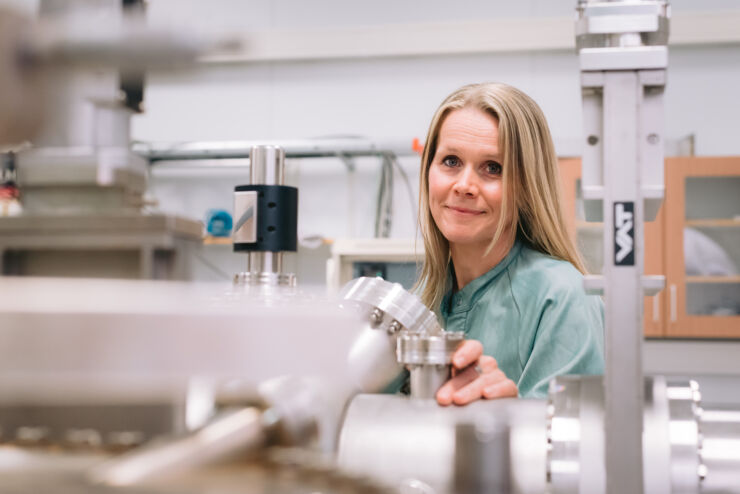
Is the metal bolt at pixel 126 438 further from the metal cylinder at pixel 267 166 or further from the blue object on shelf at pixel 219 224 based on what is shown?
the blue object on shelf at pixel 219 224

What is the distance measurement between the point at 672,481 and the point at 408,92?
3.29 meters

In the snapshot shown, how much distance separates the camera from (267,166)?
1.90ft

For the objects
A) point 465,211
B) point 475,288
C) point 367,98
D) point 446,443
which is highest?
point 367,98

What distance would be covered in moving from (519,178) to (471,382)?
0.65 meters

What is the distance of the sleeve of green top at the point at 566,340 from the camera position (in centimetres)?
97

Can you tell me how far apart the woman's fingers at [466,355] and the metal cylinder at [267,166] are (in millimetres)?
205

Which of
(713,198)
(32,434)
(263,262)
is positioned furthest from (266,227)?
(713,198)

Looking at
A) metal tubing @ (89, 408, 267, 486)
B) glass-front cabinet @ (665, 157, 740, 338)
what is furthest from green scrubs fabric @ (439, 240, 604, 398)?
glass-front cabinet @ (665, 157, 740, 338)

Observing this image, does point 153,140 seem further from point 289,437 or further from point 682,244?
point 289,437

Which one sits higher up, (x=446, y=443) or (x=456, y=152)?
(x=456, y=152)

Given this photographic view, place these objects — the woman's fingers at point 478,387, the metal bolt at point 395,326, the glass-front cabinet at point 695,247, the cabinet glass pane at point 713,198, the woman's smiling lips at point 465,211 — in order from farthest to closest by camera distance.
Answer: the cabinet glass pane at point 713,198 → the glass-front cabinet at point 695,247 → the woman's smiling lips at point 465,211 → the metal bolt at point 395,326 → the woman's fingers at point 478,387

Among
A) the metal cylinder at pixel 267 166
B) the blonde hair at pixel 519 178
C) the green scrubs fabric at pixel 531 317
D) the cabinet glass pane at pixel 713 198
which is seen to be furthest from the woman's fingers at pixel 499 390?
the cabinet glass pane at pixel 713 198

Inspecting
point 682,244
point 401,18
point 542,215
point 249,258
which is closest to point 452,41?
point 401,18

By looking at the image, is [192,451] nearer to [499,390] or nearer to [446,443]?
[446,443]
